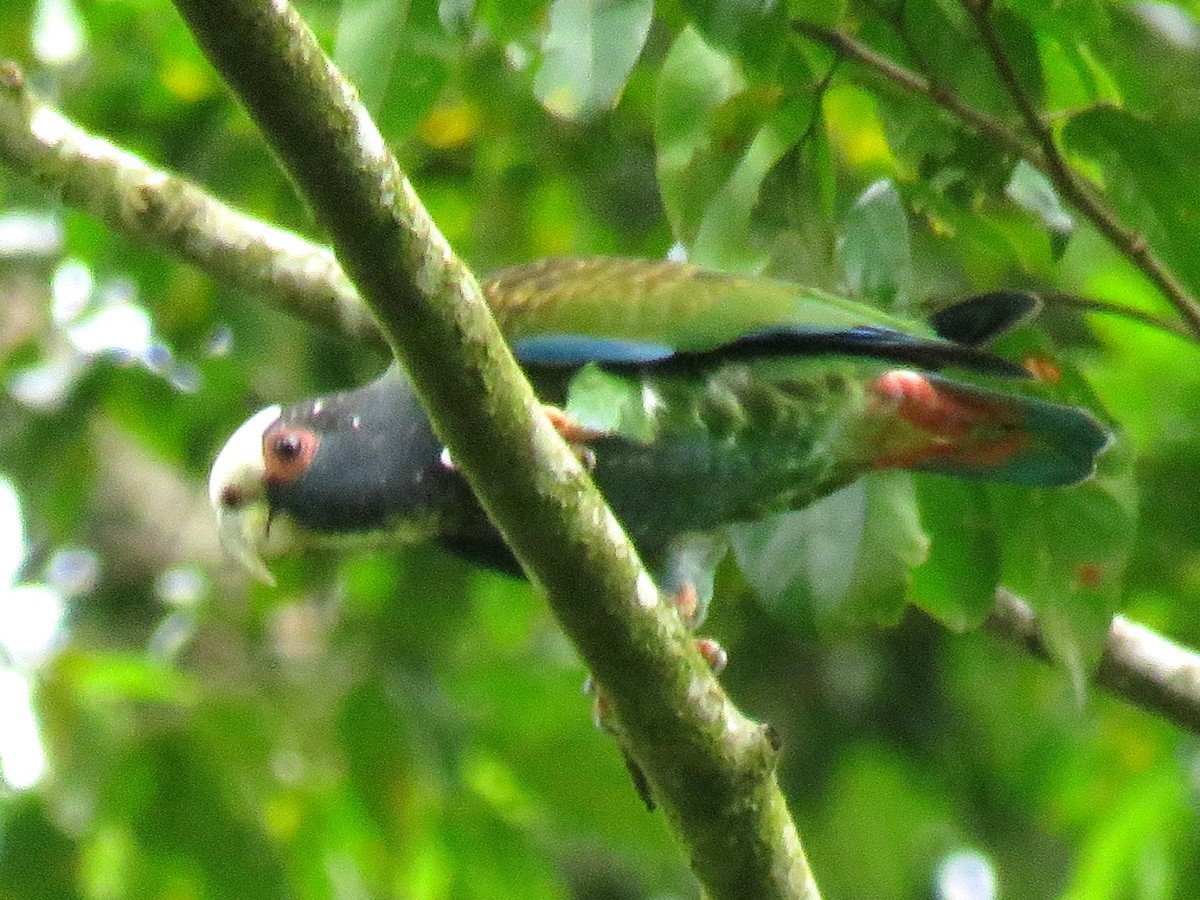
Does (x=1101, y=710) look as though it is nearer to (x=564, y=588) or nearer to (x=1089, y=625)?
(x=1089, y=625)

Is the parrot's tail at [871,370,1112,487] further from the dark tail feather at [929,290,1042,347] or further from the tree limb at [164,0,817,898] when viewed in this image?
the tree limb at [164,0,817,898]

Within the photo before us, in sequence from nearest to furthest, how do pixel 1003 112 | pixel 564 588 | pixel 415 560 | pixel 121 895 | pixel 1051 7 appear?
1. pixel 564 588
2. pixel 1051 7
3. pixel 1003 112
4. pixel 121 895
5. pixel 415 560

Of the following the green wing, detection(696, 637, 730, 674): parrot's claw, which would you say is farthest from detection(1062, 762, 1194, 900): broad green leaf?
the green wing

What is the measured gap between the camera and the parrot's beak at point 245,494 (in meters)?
3.38

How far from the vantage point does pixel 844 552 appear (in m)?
3.11

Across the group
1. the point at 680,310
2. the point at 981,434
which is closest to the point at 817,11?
the point at 680,310

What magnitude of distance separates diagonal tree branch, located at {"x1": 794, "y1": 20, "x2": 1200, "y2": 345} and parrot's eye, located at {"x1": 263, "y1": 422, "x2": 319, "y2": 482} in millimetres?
1200

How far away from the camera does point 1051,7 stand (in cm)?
261

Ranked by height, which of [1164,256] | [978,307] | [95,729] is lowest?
[95,729]

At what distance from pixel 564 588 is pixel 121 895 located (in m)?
1.97

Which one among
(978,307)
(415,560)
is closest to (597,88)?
(978,307)

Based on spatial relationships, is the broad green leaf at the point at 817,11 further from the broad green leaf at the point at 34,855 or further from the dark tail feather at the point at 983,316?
the broad green leaf at the point at 34,855

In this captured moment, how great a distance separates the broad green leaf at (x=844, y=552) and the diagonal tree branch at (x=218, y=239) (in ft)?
1.84

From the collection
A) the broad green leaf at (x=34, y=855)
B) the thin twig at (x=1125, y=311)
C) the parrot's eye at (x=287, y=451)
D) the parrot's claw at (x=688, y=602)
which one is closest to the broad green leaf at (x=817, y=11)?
the thin twig at (x=1125, y=311)
